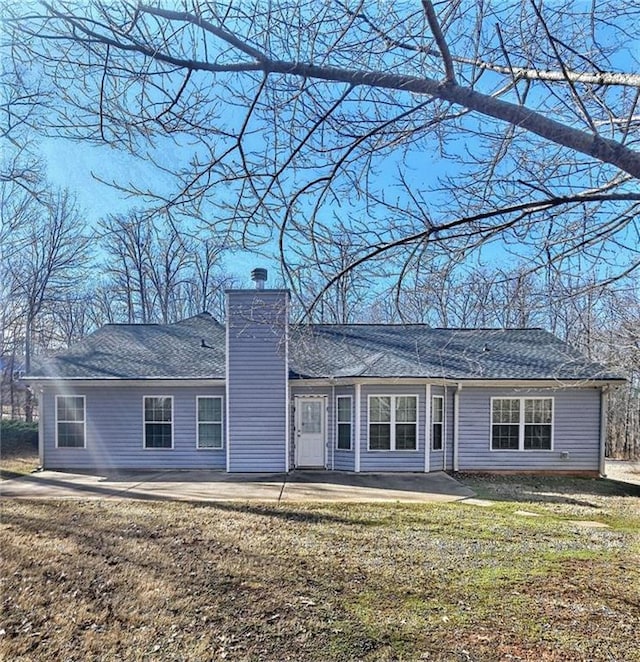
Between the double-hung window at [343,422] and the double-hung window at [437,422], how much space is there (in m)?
2.20

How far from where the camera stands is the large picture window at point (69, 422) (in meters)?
12.1

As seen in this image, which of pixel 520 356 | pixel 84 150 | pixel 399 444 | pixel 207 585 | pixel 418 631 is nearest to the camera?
pixel 84 150

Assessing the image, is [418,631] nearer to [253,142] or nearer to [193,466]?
[253,142]

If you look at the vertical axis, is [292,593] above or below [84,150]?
below

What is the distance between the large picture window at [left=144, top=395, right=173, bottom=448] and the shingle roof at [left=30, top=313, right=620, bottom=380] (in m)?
0.78

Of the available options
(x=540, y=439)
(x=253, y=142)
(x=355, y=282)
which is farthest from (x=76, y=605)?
(x=540, y=439)

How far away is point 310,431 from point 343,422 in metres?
1.02

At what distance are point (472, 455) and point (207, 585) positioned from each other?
29.7 feet

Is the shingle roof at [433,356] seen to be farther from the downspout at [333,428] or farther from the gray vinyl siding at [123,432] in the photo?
the gray vinyl siding at [123,432]

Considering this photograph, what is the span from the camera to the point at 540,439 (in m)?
11.8

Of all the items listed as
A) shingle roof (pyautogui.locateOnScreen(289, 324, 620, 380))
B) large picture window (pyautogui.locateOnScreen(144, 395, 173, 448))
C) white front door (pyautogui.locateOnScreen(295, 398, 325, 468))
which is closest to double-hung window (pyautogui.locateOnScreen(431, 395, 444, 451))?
shingle roof (pyautogui.locateOnScreen(289, 324, 620, 380))

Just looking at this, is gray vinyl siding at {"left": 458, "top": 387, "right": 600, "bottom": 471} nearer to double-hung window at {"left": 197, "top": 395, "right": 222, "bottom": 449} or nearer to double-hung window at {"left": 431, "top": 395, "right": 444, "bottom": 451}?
double-hung window at {"left": 431, "top": 395, "right": 444, "bottom": 451}

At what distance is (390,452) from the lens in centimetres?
1142

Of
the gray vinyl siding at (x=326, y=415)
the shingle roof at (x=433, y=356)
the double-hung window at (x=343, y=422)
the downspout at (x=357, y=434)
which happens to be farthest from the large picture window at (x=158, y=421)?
the downspout at (x=357, y=434)
